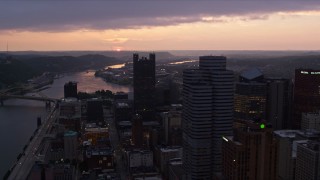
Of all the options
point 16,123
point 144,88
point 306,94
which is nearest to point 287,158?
point 306,94

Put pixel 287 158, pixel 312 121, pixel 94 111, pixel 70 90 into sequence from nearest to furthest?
pixel 287 158 → pixel 312 121 → pixel 94 111 → pixel 70 90

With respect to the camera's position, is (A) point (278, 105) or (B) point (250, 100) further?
(A) point (278, 105)

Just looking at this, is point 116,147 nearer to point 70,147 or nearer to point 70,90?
point 70,147

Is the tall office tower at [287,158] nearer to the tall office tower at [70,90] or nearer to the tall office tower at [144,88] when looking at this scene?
the tall office tower at [144,88]

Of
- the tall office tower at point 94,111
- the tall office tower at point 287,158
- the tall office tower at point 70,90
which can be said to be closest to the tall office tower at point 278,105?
the tall office tower at point 287,158

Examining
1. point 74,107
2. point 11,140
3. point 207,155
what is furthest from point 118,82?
point 207,155

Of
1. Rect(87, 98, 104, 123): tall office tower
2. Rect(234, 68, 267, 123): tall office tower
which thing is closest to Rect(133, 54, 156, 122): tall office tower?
Rect(87, 98, 104, 123): tall office tower
